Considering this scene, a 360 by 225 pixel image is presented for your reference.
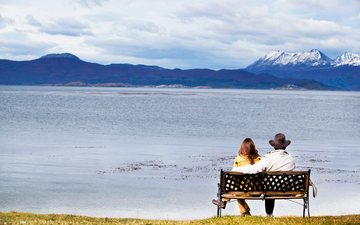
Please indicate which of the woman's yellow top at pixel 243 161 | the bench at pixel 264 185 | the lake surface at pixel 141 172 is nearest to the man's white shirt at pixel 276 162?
the woman's yellow top at pixel 243 161

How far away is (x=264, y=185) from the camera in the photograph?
14781 millimetres

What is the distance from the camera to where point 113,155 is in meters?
42.2

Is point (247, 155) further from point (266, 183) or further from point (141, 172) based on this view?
point (141, 172)

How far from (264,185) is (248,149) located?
89 centimetres

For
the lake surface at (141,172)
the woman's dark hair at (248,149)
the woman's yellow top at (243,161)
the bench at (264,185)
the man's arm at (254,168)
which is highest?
the woman's dark hair at (248,149)

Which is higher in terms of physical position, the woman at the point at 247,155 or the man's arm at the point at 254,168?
the woman at the point at 247,155

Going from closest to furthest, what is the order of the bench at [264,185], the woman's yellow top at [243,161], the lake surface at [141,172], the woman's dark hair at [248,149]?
the bench at [264,185] → the woman's dark hair at [248,149] → the woman's yellow top at [243,161] → the lake surface at [141,172]

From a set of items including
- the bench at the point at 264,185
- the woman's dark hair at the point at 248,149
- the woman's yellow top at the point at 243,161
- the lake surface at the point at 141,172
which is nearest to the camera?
the bench at the point at 264,185

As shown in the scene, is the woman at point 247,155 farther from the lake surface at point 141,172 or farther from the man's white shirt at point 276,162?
the lake surface at point 141,172

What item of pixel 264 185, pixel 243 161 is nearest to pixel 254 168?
pixel 243 161

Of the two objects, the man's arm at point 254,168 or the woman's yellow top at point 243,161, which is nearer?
the man's arm at point 254,168

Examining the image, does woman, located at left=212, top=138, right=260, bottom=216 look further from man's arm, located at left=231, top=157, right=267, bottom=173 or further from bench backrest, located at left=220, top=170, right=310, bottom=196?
bench backrest, located at left=220, top=170, right=310, bottom=196

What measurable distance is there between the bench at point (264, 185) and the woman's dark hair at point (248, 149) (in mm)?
492

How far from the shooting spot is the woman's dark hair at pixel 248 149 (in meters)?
14.8
